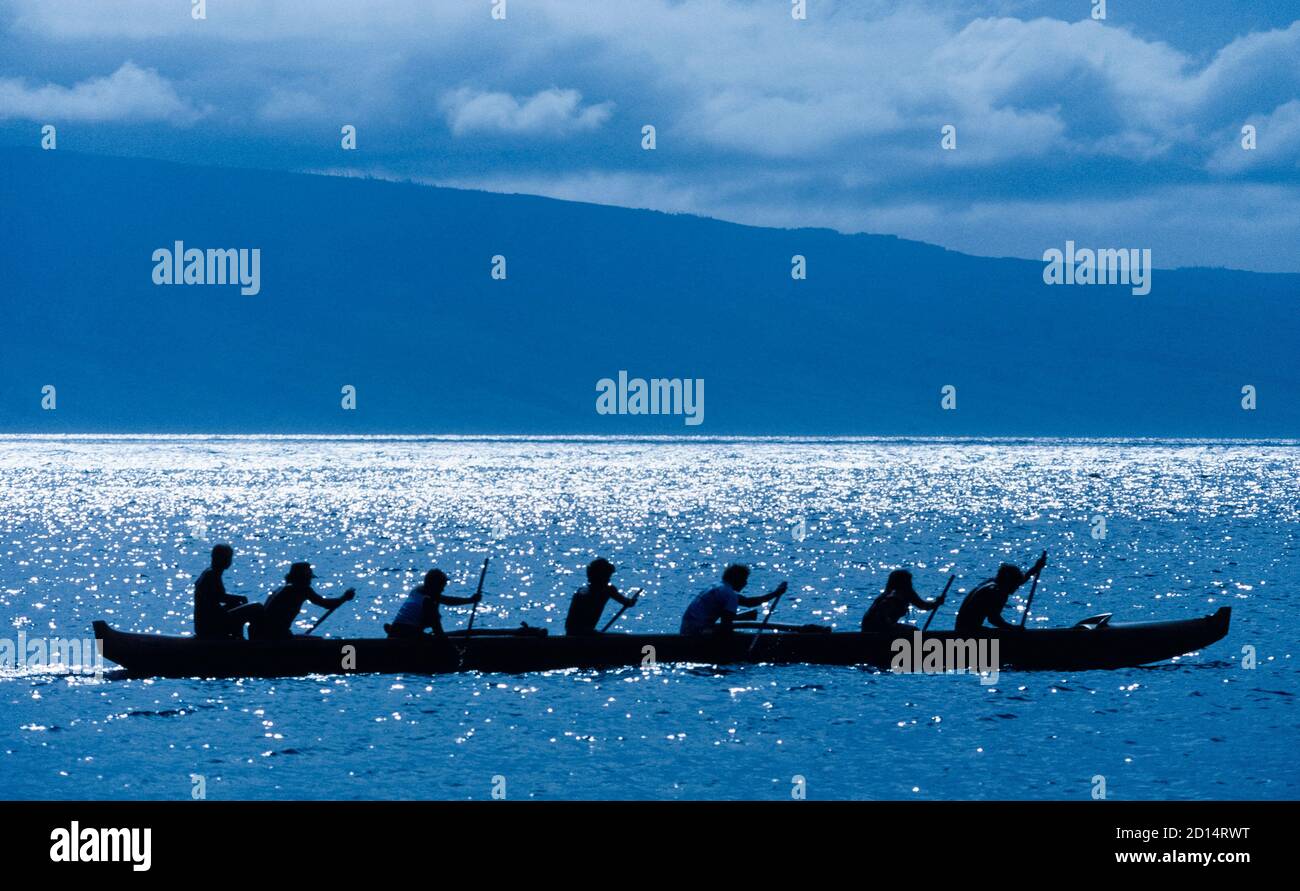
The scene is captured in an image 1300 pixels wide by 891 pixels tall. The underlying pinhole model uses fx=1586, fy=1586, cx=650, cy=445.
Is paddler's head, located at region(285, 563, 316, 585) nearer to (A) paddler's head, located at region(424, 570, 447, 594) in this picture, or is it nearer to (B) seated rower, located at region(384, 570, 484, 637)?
(B) seated rower, located at region(384, 570, 484, 637)

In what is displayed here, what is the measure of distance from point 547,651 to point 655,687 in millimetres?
1856

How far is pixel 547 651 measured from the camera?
24.4 m

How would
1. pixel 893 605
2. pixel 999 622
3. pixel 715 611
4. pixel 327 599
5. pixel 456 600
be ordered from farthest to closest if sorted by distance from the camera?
pixel 999 622
pixel 456 600
pixel 893 605
pixel 715 611
pixel 327 599

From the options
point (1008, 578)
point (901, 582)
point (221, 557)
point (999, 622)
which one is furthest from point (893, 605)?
point (221, 557)

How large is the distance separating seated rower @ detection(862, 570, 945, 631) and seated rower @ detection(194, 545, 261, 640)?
30.7 ft

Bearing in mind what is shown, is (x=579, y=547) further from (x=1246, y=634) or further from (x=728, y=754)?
(x=728, y=754)

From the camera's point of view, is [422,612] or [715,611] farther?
[715,611]

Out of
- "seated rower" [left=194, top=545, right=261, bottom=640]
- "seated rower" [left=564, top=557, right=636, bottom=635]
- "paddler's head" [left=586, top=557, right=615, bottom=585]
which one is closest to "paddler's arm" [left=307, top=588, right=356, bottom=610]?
"seated rower" [left=194, top=545, right=261, bottom=640]

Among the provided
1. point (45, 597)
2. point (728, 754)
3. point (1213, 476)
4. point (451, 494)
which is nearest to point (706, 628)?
point (728, 754)

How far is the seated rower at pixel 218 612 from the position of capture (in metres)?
22.9

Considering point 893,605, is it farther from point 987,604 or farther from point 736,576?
point 736,576

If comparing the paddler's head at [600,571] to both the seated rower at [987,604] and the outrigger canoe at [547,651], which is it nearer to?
the outrigger canoe at [547,651]

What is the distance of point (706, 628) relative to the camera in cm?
2420

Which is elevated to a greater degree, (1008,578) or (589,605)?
(1008,578)
